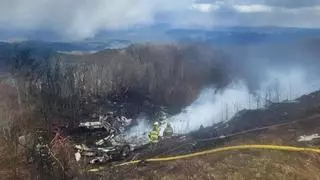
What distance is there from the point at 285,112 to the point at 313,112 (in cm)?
1652

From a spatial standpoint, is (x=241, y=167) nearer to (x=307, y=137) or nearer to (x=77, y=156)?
(x=307, y=137)

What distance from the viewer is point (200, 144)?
93250mm

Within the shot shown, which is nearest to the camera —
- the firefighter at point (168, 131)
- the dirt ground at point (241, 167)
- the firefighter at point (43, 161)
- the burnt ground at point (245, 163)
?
the dirt ground at point (241, 167)

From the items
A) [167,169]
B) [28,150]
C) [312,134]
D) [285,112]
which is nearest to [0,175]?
[28,150]

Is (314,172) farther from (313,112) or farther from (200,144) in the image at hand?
(313,112)

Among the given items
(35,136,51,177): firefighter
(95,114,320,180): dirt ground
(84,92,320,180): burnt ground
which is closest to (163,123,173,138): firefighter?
(84,92,320,180): burnt ground

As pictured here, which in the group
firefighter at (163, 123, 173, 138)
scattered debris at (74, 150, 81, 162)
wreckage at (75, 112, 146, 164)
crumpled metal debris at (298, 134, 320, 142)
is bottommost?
wreckage at (75, 112, 146, 164)

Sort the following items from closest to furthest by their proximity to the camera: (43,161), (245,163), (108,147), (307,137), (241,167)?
1. (241,167)
2. (245,163)
3. (43,161)
4. (307,137)
5. (108,147)

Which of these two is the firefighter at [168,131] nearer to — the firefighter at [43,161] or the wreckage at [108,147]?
the wreckage at [108,147]

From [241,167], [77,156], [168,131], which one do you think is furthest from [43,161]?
[77,156]

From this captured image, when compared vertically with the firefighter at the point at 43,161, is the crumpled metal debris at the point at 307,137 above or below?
→ above

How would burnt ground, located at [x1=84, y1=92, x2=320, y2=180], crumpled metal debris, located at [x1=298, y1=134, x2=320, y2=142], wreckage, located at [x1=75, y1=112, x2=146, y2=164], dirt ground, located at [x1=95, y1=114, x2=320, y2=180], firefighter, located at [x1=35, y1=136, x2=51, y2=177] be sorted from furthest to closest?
1. wreckage, located at [x1=75, y1=112, x2=146, y2=164]
2. crumpled metal debris, located at [x1=298, y1=134, x2=320, y2=142]
3. firefighter, located at [x1=35, y1=136, x2=51, y2=177]
4. burnt ground, located at [x1=84, y1=92, x2=320, y2=180]
5. dirt ground, located at [x1=95, y1=114, x2=320, y2=180]

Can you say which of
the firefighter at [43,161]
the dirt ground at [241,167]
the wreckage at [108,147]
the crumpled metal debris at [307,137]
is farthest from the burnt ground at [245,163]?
the wreckage at [108,147]

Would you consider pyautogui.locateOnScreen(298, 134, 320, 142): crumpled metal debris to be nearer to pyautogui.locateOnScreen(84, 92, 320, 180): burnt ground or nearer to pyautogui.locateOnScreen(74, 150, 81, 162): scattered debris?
pyautogui.locateOnScreen(84, 92, 320, 180): burnt ground
